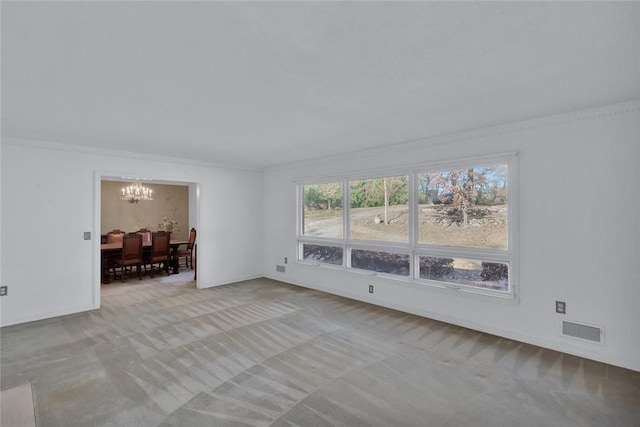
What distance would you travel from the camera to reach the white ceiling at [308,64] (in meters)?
1.51

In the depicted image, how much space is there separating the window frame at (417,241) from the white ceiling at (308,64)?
0.61m

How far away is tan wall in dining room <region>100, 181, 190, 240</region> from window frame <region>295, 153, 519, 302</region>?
17.8 feet

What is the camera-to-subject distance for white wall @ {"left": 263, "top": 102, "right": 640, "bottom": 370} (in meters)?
2.79

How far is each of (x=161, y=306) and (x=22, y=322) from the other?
1620 millimetres

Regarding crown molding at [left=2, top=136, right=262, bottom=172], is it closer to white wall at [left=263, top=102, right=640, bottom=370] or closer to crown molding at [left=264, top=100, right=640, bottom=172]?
crown molding at [left=264, top=100, right=640, bottom=172]

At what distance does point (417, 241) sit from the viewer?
4.31 metres

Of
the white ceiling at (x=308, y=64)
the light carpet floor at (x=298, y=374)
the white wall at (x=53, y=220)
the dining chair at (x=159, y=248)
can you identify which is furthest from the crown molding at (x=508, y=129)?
the dining chair at (x=159, y=248)

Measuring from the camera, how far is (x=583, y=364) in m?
2.84

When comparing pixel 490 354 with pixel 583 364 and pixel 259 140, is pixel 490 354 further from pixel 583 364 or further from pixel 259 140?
pixel 259 140

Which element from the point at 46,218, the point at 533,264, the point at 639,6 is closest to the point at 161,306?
the point at 46,218

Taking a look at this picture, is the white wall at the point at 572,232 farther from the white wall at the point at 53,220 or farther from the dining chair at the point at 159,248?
the dining chair at the point at 159,248

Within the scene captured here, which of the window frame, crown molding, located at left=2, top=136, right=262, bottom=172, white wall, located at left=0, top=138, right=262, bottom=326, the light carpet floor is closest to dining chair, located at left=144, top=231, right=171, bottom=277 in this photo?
white wall, located at left=0, top=138, right=262, bottom=326

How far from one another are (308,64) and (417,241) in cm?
306

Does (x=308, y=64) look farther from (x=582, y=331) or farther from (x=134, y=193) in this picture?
(x=134, y=193)
